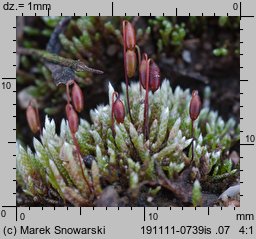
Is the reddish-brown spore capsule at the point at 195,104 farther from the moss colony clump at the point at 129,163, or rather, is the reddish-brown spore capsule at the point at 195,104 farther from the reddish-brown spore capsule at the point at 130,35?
the reddish-brown spore capsule at the point at 130,35

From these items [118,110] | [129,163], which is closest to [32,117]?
[118,110]

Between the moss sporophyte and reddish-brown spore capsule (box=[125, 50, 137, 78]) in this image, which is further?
reddish-brown spore capsule (box=[125, 50, 137, 78])

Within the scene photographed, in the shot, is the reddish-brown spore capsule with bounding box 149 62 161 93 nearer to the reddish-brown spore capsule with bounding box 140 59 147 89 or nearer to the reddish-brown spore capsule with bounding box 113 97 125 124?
the reddish-brown spore capsule with bounding box 140 59 147 89

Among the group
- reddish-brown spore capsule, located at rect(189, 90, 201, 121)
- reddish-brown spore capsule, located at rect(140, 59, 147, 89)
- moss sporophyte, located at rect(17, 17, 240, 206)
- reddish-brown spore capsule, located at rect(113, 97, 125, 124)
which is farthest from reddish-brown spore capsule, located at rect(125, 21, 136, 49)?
reddish-brown spore capsule, located at rect(189, 90, 201, 121)

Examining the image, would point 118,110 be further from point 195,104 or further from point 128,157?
point 195,104

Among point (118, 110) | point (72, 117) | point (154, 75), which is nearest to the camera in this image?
point (72, 117)

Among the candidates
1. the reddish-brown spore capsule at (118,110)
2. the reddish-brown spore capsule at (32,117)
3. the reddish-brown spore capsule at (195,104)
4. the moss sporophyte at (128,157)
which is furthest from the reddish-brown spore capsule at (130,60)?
the reddish-brown spore capsule at (32,117)

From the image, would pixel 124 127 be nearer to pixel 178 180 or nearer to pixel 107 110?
pixel 107 110
